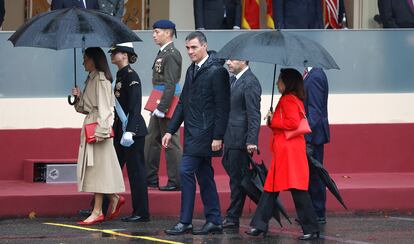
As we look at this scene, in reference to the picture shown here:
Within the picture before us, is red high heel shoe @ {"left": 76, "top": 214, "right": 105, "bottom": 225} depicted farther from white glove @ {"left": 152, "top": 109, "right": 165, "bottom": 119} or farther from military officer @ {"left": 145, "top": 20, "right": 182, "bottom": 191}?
white glove @ {"left": 152, "top": 109, "right": 165, "bottom": 119}

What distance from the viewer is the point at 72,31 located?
37.3 feet

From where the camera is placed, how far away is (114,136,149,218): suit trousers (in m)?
12.2

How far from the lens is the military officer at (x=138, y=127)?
39.9ft

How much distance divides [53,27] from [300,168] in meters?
2.73

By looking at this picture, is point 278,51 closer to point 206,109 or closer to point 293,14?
point 206,109

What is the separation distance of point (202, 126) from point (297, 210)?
1.20 metres

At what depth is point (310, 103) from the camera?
12109 mm

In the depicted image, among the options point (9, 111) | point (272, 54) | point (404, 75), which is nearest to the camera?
point (272, 54)

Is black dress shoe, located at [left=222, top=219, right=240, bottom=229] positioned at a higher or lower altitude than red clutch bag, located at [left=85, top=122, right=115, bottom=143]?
lower

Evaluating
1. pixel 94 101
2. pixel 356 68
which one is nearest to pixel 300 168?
pixel 94 101

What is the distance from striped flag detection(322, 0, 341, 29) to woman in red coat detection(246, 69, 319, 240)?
555cm

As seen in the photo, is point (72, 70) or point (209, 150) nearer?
point (209, 150)

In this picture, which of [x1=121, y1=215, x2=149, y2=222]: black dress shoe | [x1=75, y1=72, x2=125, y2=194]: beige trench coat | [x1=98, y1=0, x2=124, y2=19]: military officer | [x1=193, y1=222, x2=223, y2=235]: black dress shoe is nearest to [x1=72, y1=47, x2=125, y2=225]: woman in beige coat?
[x1=75, y1=72, x2=125, y2=194]: beige trench coat

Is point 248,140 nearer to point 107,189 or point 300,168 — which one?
point 300,168
